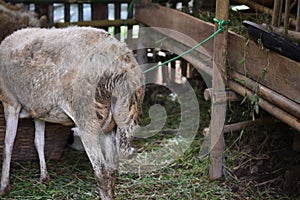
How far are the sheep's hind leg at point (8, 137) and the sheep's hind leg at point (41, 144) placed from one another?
276mm

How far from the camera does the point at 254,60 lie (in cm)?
422

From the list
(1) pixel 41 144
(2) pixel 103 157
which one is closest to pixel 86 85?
(2) pixel 103 157

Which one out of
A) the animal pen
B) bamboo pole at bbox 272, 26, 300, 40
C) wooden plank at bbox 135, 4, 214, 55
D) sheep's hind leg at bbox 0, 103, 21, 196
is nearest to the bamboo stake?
the animal pen

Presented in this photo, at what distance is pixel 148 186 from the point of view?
481 centimetres

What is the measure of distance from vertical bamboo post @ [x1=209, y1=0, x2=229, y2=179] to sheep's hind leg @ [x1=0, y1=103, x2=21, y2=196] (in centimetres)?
175

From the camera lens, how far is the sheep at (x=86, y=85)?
12.7 feet

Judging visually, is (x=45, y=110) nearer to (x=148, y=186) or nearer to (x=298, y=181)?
(x=148, y=186)

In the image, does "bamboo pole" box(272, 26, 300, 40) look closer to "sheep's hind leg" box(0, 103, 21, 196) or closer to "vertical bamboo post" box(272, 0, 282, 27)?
"vertical bamboo post" box(272, 0, 282, 27)

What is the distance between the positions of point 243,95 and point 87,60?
138cm

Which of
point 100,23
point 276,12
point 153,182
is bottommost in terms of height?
point 153,182

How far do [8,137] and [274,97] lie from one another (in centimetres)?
233

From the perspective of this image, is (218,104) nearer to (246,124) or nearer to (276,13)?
(246,124)

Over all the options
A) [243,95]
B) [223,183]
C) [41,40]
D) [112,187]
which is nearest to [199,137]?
[223,183]

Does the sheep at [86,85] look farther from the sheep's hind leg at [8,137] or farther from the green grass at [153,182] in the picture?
the green grass at [153,182]
